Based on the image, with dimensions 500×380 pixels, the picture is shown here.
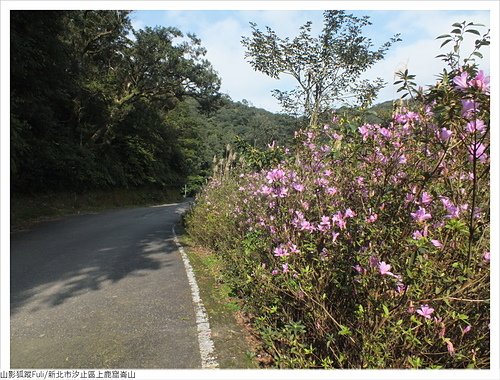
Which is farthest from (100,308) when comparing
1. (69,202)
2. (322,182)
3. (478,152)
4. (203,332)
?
(69,202)

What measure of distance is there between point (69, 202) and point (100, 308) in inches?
656

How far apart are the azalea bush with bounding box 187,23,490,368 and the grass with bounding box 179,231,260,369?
48 cm

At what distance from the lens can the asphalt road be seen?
345 cm

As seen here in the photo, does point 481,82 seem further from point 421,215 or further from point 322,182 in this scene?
point 322,182

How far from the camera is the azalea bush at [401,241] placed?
2088 mm

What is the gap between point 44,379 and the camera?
3.00 metres

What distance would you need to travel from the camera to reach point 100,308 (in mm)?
4633

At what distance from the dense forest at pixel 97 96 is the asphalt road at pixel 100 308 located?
6.97m

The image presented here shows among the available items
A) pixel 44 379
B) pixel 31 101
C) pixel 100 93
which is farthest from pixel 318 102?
pixel 100 93

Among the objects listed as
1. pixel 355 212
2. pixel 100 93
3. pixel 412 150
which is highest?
pixel 100 93

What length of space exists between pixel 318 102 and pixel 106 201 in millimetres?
16573

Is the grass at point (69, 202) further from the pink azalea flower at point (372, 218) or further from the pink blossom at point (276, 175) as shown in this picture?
the pink azalea flower at point (372, 218)

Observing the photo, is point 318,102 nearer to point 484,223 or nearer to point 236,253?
point 236,253

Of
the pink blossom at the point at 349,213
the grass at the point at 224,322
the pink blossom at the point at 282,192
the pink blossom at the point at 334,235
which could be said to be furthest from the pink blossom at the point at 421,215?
the grass at the point at 224,322
